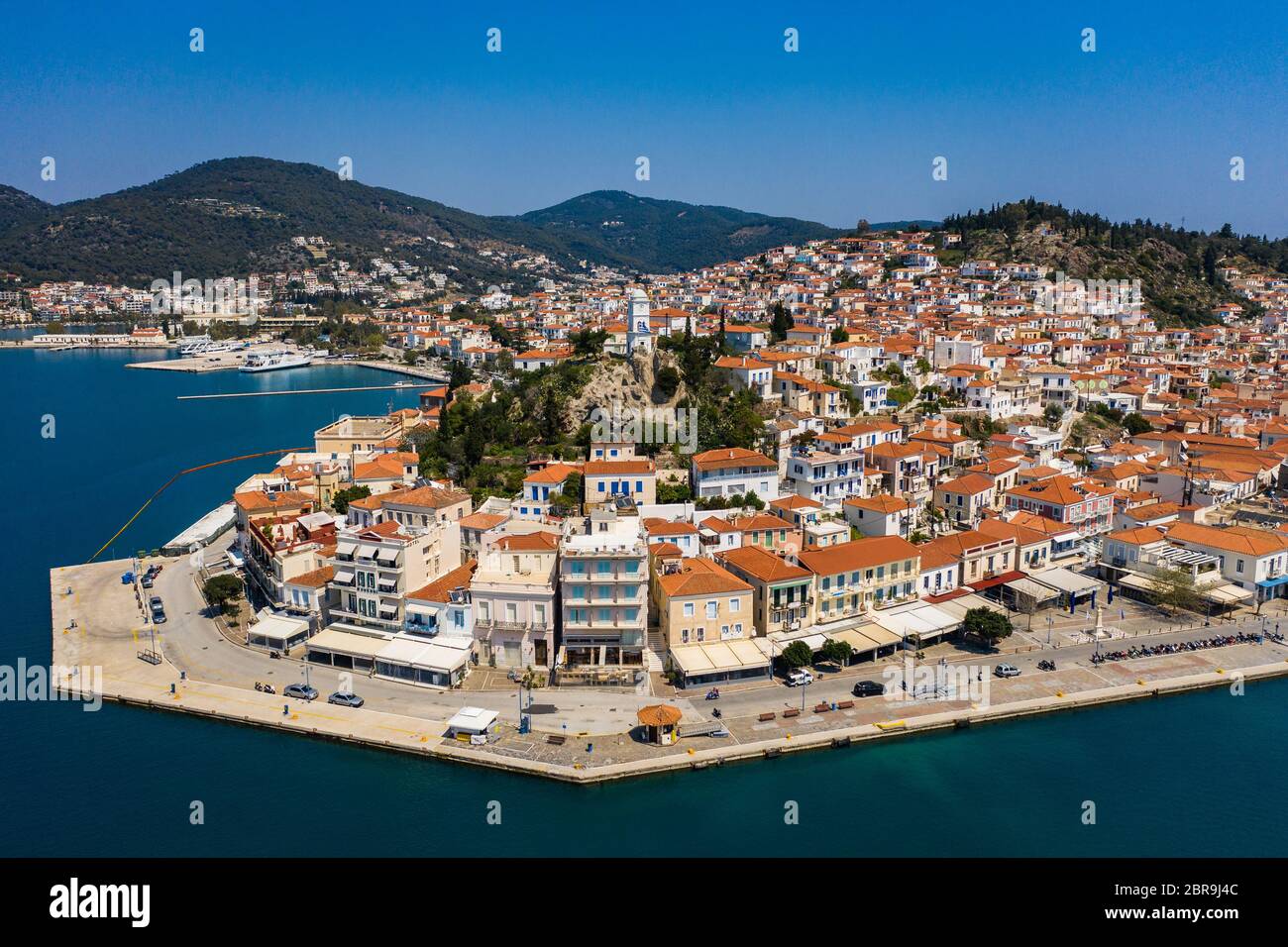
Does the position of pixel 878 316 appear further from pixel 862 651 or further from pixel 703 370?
pixel 862 651

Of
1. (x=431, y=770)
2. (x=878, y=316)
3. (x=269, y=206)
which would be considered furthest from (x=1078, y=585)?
(x=269, y=206)

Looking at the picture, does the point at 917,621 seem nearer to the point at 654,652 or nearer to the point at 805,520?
the point at 805,520

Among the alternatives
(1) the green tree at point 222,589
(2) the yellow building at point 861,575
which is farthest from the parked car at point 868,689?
(1) the green tree at point 222,589

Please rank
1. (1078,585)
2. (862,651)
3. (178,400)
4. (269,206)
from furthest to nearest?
(269,206) < (178,400) < (1078,585) < (862,651)

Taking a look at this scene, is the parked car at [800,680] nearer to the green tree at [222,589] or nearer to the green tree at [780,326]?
the green tree at [222,589]

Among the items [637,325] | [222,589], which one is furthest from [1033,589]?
[222,589]
